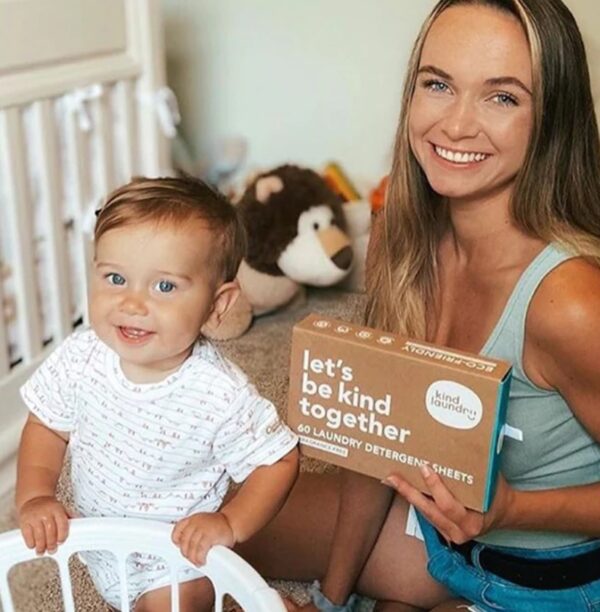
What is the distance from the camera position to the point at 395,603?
119cm

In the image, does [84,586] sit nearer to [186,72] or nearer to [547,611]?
[547,611]

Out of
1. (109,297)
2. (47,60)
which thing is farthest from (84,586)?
(47,60)

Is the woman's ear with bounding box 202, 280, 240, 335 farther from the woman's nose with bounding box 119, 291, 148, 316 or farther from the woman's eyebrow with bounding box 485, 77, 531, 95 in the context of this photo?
the woman's eyebrow with bounding box 485, 77, 531, 95

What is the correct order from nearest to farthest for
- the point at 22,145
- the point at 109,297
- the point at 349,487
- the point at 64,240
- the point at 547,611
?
1. the point at 109,297
2. the point at 547,611
3. the point at 349,487
4. the point at 22,145
5. the point at 64,240

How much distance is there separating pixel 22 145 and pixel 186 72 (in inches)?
36.2

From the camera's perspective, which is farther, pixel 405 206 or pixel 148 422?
pixel 405 206

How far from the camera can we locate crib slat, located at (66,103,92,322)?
65.9 inches

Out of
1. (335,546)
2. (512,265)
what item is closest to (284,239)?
(335,546)

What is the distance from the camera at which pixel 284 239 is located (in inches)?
77.8

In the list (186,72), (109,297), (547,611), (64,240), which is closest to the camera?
(109,297)

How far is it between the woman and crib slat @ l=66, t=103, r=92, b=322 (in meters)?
0.79

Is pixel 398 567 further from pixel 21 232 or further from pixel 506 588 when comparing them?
pixel 21 232

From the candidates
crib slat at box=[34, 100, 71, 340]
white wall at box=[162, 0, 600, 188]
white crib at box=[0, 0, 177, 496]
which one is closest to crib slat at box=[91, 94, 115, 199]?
white crib at box=[0, 0, 177, 496]

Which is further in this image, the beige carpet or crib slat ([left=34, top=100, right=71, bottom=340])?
crib slat ([left=34, top=100, right=71, bottom=340])
